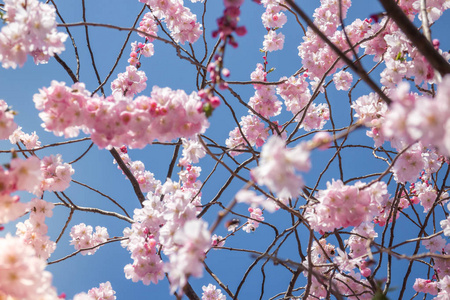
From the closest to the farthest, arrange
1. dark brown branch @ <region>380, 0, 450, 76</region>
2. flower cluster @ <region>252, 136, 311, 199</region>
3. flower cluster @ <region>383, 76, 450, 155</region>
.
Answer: flower cluster @ <region>383, 76, 450, 155</region> < flower cluster @ <region>252, 136, 311, 199</region> < dark brown branch @ <region>380, 0, 450, 76</region>

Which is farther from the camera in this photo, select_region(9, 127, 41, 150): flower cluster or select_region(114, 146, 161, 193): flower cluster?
select_region(114, 146, 161, 193): flower cluster

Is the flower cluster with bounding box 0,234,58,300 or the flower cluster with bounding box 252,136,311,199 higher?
the flower cluster with bounding box 0,234,58,300

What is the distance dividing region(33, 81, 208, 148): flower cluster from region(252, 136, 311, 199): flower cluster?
27.9 inches

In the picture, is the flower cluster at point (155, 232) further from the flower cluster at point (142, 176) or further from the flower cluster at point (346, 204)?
the flower cluster at point (142, 176)

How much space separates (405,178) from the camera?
240 cm

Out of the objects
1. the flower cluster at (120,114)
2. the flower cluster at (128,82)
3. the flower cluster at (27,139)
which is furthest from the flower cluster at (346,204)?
the flower cluster at (27,139)

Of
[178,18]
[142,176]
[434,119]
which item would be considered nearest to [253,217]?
[142,176]

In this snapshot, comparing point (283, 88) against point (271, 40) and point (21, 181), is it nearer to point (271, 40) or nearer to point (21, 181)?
point (271, 40)

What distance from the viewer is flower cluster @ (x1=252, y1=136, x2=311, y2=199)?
3.59ft

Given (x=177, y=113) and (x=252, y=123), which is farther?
(x=252, y=123)

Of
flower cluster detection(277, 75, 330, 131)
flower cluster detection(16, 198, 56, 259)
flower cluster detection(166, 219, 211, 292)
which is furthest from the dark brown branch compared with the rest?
flower cluster detection(16, 198, 56, 259)

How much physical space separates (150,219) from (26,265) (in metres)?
1.45

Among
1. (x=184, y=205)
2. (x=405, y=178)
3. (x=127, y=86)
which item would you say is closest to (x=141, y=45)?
(x=127, y=86)

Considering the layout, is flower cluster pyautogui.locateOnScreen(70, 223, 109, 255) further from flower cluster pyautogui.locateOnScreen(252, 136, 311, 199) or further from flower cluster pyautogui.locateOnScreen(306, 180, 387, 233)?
flower cluster pyautogui.locateOnScreen(252, 136, 311, 199)
